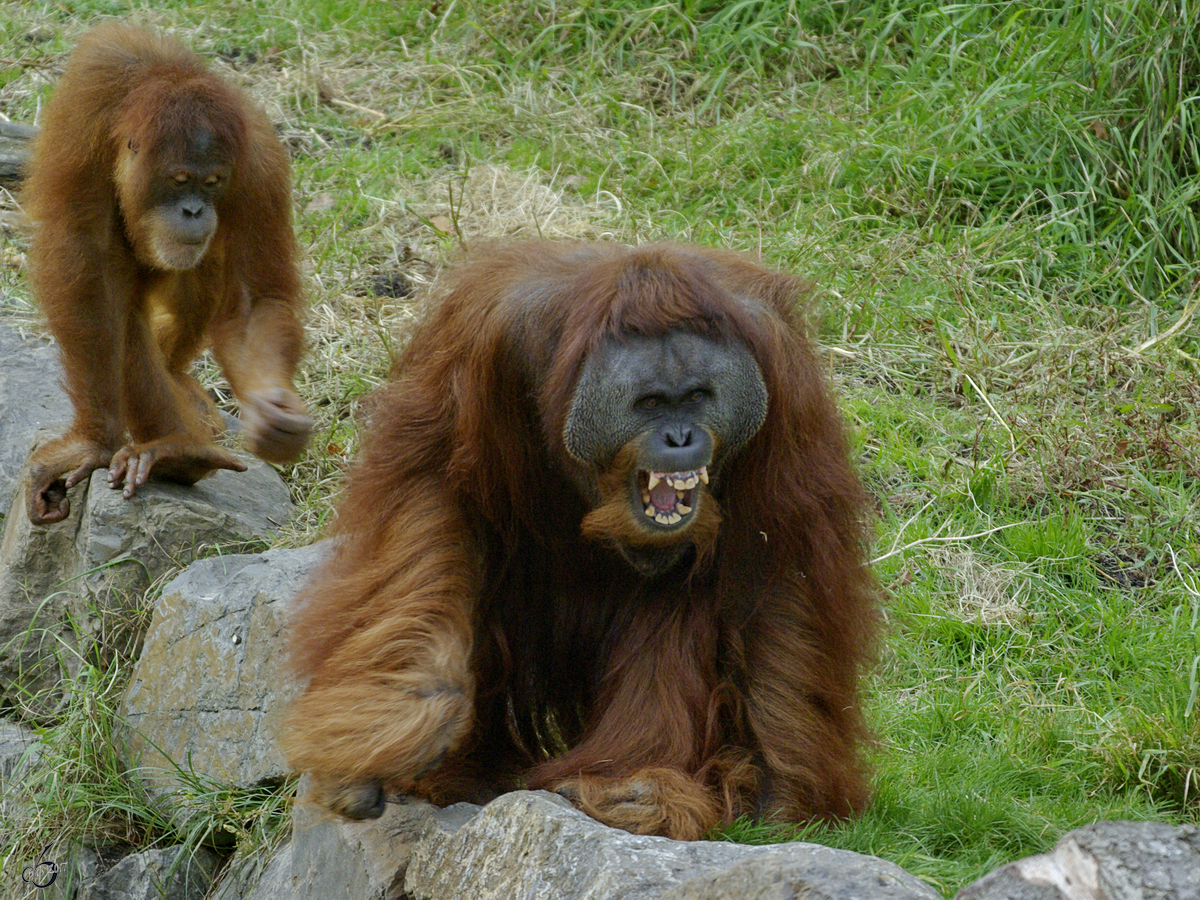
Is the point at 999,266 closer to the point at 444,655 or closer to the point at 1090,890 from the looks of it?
the point at 444,655

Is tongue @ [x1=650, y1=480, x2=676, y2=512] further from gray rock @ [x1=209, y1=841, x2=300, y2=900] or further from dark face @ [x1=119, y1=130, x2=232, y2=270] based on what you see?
dark face @ [x1=119, y1=130, x2=232, y2=270]

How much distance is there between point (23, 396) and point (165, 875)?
174cm

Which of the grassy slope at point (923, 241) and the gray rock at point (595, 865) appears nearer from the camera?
the gray rock at point (595, 865)

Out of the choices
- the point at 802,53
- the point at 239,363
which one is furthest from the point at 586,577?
the point at 802,53

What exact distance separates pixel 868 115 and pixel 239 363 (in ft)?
9.44

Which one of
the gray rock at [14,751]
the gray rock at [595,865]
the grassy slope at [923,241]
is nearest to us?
the gray rock at [595,865]

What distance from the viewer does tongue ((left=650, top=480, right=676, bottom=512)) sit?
2.31 metres

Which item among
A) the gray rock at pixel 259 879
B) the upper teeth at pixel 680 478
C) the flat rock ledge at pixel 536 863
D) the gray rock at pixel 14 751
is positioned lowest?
the gray rock at pixel 14 751

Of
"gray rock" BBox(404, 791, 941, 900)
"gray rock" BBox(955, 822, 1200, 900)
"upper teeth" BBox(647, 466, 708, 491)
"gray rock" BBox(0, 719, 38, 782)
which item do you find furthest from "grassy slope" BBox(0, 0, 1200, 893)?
"gray rock" BBox(955, 822, 1200, 900)

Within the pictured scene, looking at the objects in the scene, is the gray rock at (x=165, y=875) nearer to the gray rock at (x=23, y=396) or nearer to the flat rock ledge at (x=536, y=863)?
the flat rock ledge at (x=536, y=863)

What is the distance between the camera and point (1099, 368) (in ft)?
14.8

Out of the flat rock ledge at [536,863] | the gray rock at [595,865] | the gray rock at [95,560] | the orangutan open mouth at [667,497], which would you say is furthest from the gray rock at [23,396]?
the orangutan open mouth at [667,497]

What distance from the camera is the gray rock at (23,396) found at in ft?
13.8

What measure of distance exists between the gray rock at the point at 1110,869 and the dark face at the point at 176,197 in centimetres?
266
